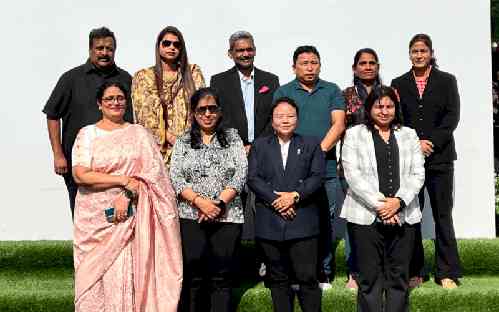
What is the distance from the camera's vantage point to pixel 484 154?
19.5 ft

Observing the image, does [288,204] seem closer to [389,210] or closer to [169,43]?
[389,210]

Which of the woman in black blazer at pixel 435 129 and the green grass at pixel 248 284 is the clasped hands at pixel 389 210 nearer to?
the woman in black blazer at pixel 435 129

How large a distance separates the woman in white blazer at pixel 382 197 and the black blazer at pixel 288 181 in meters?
0.21

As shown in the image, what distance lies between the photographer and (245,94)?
4965 mm

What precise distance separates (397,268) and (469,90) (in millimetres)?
2107

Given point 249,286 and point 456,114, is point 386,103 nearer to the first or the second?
point 456,114

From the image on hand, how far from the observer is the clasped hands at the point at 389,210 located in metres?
4.27

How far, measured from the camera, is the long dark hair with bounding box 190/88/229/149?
432 centimetres

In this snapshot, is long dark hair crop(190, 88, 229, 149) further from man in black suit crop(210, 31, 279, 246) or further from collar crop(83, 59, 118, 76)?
collar crop(83, 59, 118, 76)

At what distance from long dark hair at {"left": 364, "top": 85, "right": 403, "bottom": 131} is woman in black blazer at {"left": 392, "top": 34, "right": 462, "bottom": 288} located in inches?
17.4

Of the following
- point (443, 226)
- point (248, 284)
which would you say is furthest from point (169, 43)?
point (443, 226)

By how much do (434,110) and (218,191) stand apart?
159 centimetres

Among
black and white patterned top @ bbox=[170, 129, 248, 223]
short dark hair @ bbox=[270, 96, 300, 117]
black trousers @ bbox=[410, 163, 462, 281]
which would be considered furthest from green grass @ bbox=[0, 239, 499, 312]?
short dark hair @ bbox=[270, 96, 300, 117]

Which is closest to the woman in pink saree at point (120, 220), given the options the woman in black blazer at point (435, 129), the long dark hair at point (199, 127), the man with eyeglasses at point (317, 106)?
the long dark hair at point (199, 127)
